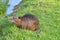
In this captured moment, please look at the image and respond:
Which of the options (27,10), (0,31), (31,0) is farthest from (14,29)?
(31,0)

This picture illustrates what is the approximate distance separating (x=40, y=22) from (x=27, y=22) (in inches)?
24.3

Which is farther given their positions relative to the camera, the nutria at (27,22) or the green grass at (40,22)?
the nutria at (27,22)

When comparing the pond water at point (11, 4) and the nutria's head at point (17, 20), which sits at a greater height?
the pond water at point (11, 4)

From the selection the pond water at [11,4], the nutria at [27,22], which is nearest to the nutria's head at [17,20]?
the nutria at [27,22]

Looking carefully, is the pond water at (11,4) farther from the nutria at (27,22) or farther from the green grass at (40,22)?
the nutria at (27,22)

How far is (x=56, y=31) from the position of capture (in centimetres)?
654

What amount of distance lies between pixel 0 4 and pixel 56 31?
1643mm

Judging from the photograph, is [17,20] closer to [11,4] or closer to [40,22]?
[40,22]

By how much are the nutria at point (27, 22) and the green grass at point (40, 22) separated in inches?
6.2

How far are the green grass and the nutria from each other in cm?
16

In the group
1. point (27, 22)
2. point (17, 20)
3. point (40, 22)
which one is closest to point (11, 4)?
point (40, 22)

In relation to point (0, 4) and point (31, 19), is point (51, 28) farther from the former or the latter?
point (0, 4)

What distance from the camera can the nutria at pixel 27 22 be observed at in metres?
6.58

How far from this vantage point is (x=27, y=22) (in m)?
6.64
